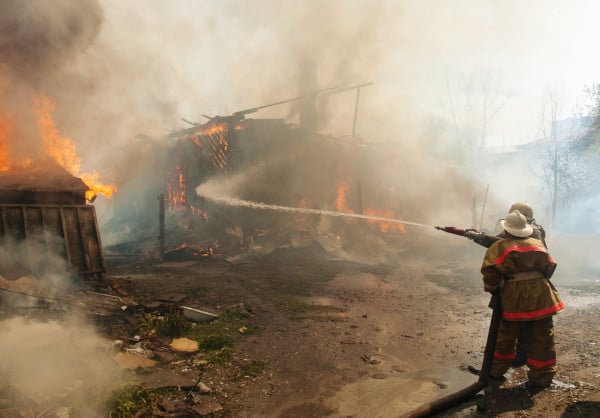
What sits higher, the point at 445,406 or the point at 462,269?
the point at 445,406

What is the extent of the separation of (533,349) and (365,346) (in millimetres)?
2375

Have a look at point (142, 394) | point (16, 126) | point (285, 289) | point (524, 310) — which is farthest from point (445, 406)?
point (16, 126)

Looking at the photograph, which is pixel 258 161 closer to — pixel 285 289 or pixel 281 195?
pixel 281 195

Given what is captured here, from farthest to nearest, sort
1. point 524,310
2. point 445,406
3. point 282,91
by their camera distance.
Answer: point 282,91
point 524,310
point 445,406

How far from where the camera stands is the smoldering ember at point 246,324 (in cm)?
361

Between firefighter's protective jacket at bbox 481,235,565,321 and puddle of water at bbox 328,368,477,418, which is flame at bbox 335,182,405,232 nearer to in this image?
puddle of water at bbox 328,368,477,418

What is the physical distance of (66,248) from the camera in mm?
7430

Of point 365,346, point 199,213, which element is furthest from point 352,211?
point 365,346

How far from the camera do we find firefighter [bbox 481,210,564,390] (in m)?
3.64

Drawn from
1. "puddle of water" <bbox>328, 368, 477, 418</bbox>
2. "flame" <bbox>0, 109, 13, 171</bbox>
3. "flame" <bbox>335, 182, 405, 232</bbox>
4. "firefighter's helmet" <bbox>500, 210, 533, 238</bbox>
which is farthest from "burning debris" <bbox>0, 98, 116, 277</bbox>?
"flame" <bbox>335, 182, 405, 232</bbox>

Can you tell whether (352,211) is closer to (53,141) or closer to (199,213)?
(199,213)

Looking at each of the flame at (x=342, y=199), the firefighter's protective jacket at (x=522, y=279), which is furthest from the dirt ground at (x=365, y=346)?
the flame at (x=342, y=199)

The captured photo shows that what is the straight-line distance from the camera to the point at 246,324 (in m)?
6.27

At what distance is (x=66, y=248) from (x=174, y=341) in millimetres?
3938
